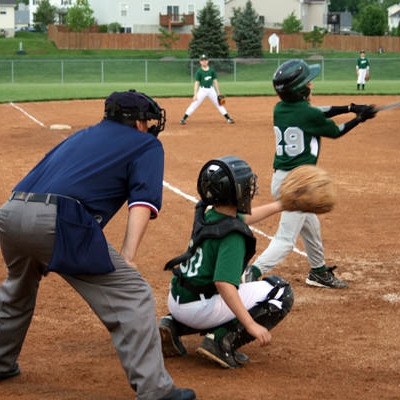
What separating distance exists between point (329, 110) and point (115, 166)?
3.67 metres

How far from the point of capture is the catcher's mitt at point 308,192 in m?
5.09

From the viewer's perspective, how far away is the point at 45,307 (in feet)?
24.4

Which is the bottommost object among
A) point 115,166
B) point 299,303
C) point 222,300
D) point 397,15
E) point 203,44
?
point 299,303

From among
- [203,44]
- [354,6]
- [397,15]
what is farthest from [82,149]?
[354,6]

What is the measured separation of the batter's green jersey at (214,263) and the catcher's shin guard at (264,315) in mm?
344

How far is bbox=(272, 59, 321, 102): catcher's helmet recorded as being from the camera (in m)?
7.54

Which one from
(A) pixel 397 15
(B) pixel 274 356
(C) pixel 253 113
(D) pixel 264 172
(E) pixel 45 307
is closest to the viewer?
(B) pixel 274 356

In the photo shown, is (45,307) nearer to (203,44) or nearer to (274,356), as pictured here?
(274,356)

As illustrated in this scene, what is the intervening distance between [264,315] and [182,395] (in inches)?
42.0

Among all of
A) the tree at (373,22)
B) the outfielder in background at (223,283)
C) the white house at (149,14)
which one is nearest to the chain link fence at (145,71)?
the white house at (149,14)

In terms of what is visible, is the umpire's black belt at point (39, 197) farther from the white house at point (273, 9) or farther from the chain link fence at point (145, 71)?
the white house at point (273, 9)

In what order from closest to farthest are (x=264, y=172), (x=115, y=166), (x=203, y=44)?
1. (x=115, y=166)
2. (x=264, y=172)
3. (x=203, y=44)

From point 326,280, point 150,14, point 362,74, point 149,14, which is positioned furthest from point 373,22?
point 326,280

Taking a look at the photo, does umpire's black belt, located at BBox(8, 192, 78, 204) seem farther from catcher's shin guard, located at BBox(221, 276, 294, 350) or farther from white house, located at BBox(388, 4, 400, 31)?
white house, located at BBox(388, 4, 400, 31)
